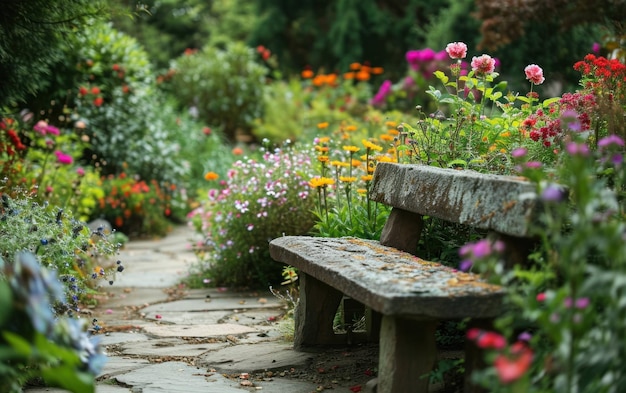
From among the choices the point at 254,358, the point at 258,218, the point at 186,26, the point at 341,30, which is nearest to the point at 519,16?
the point at 258,218

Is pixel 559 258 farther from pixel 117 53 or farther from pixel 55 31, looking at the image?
pixel 117 53

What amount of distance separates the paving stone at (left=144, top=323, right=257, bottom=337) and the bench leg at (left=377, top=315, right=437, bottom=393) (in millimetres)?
1825

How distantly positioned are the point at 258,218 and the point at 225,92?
7.62 meters

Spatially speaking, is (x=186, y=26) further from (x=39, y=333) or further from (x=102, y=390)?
(x=39, y=333)

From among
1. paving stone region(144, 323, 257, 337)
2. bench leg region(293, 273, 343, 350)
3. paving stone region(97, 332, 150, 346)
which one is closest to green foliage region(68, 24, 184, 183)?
paving stone region(144, 323, 257, 337)

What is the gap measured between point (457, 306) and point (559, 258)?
0.36 m

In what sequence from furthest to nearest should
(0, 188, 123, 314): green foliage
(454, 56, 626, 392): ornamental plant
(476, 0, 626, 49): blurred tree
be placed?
(476, 0, 626, 49): blurred tree, (0, 188, 123, 314): green foliage, (454, 56, 626, 392): ornamental plant

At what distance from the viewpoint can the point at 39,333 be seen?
7.55 feet

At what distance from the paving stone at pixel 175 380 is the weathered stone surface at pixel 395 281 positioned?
63 cm

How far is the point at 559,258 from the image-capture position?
2.63 metres

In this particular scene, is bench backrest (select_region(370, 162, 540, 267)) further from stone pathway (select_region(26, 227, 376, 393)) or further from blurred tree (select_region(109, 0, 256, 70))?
blurred tree (select_region(109, 0, 256, 70))

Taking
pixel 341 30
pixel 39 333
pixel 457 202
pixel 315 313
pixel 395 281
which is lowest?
pixel 315 313

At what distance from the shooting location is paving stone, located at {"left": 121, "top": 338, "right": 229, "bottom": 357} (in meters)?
4.23

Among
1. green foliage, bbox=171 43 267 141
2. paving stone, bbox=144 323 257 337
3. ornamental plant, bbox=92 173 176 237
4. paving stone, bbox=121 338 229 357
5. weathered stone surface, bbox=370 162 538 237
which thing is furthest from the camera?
green foliage, bbox=171 43 267 141
